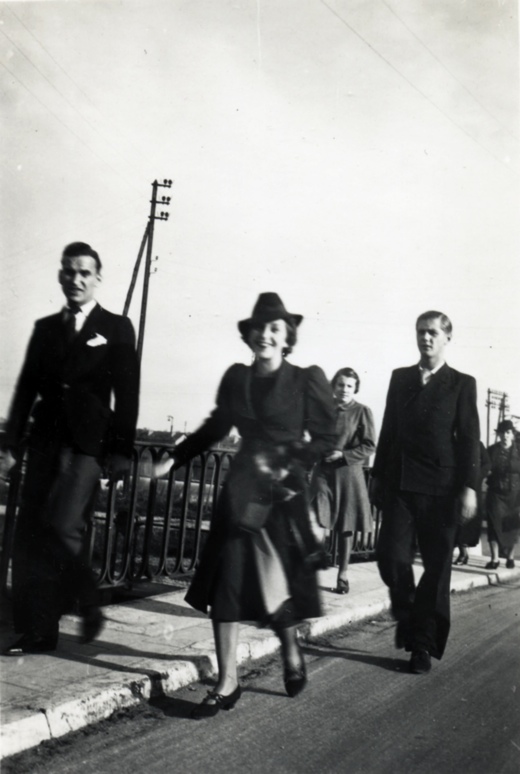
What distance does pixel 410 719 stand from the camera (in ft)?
11.6

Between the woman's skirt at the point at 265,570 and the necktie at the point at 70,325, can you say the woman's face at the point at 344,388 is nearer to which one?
the woman's skirt at the point at 265,570

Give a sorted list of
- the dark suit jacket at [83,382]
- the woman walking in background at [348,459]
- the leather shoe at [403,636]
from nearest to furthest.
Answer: the dark suit jacket at [83,382] → the woman walking in background at [348,459] → the leather shoe at [403,636]

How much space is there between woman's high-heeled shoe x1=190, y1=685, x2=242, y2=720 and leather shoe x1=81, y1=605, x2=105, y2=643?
104 centimetres

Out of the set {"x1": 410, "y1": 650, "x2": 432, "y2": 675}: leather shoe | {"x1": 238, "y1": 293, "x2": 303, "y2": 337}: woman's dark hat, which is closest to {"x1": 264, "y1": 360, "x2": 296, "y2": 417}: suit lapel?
{"x1": 238, "y1": 293, "x2": 303, "y2": 337}: woman's dark hat

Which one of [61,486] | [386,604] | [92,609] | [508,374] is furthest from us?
[386,604]

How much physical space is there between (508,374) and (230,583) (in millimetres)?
1423

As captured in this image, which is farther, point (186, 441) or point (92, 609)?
point (92, 609)

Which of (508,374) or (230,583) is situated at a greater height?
(508,374)

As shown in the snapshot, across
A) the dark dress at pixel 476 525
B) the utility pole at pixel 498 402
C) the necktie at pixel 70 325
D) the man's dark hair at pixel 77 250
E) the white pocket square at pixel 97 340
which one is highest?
the man's dark hair at pixel 77 250

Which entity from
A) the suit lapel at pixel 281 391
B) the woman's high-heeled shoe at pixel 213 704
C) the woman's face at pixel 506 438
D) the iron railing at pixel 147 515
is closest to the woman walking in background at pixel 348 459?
the suit lapel at pixel 281 391

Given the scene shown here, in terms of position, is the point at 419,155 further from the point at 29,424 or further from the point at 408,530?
the point at 29,424

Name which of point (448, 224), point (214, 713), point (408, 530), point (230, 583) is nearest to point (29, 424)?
point (230, 583)

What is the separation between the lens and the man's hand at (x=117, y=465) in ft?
12.4

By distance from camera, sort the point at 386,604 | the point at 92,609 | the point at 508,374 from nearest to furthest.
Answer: the point at 508,374 < the point at 92,609 < the point at 386,604
